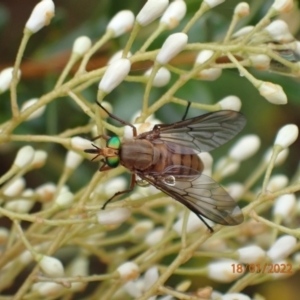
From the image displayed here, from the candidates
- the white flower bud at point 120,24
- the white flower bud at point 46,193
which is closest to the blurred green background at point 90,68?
the white flower bud at point 120,24

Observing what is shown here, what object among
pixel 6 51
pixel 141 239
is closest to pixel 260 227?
pixel 141 239

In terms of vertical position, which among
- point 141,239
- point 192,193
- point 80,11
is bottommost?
point 141,239

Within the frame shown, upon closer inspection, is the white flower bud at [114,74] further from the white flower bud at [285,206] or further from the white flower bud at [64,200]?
the white flower bud at [285,206]

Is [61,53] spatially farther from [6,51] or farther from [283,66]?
[283,66]

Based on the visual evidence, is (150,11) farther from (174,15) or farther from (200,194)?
(200,194)

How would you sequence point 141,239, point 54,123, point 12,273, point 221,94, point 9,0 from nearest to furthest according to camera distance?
1. point 12,273
2. point 141,239
3. point 54,123
4. point 221,94
5. point 9,0

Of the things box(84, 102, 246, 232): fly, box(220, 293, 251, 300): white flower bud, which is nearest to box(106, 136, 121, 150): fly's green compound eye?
box(84, 102, 246, 232): fly
